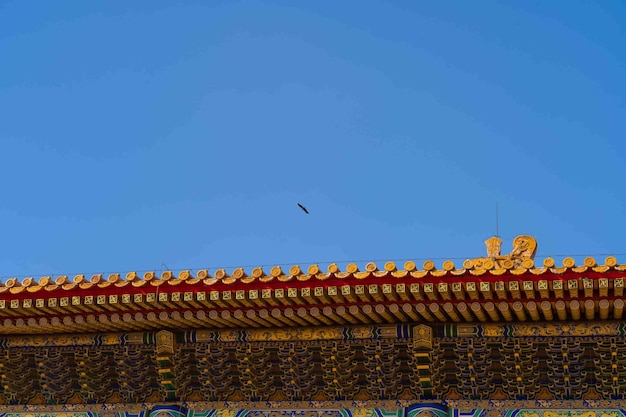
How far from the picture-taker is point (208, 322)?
1530 cm

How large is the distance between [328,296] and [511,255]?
7.26ft

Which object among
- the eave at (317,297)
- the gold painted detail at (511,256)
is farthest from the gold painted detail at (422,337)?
the gold painted detail at (511,256)

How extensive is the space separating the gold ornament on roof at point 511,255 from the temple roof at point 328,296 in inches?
0.5

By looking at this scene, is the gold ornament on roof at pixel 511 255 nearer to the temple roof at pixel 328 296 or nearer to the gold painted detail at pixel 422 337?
the temple roof at pixel 328 296

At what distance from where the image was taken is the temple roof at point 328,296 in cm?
1384

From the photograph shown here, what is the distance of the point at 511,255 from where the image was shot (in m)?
14.9

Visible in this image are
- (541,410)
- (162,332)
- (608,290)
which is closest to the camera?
(608,290)

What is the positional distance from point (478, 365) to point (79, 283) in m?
4.79

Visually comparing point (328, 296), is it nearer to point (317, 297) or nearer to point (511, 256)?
point (317, 297)

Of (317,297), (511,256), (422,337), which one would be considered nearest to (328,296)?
(317,297)

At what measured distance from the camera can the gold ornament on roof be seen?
1405 centimetres

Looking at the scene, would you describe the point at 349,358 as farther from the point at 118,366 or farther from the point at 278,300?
the point at 118,366

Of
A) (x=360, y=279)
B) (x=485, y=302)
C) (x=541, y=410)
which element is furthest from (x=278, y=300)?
(x=541, y=410)

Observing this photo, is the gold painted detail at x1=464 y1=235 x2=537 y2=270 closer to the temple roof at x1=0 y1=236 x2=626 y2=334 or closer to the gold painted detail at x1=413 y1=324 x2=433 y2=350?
the temple roof at x1=0 y1=236 x2=626 y2=334
